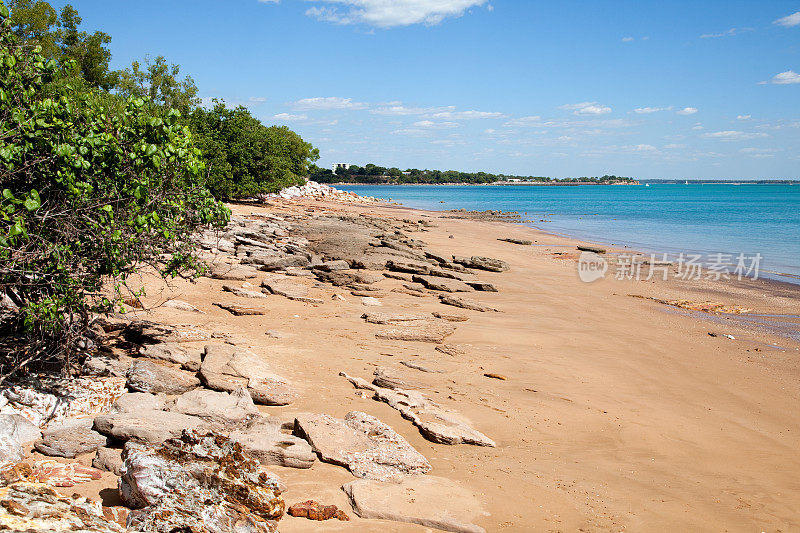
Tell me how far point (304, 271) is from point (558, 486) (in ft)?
33.6

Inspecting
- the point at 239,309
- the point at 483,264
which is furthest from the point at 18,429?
the point at 483,264

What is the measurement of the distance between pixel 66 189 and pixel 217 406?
2.52 m

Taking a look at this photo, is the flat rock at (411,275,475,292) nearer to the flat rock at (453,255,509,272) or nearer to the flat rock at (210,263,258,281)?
the flat rock at (453,255,509,272)

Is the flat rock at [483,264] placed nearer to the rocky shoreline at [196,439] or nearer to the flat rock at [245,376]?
the rocky shoreline at [196,439]

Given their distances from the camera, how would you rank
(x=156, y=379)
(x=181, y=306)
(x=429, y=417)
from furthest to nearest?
1. (x=181, y=306)
2. (x=429, y=417)
3. (x=156, y=379)

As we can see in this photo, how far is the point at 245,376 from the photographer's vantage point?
6.53 metres

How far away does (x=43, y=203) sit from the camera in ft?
17.0

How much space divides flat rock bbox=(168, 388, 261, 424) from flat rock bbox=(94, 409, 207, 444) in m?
0.16

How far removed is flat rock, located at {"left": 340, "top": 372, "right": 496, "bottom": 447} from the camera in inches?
232

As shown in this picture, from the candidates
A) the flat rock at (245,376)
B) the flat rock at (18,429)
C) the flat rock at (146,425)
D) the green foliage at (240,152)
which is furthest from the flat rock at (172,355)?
the green foliage at (240,152)

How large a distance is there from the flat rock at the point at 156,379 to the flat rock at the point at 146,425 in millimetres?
821

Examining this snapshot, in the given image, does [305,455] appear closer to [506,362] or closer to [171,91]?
[506,362]

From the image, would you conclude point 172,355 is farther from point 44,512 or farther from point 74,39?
point 74,39

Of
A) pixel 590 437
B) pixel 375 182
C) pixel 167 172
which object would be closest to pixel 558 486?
pixel 590 437
